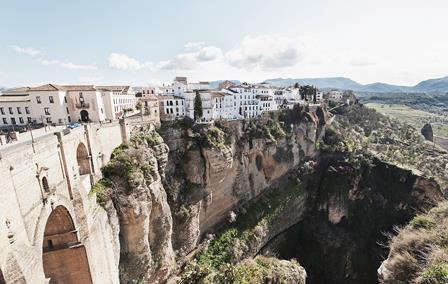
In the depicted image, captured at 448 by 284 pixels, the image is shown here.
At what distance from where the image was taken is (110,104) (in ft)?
89.7

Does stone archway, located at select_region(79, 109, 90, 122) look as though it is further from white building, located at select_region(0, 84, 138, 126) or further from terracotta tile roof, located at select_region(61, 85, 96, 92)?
terracotta tile roof, located at select_region(61, 85, 96, 92)

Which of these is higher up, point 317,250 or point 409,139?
point 409,139

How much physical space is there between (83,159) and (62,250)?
618 centimetres

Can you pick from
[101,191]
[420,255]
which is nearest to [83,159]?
[101,191]

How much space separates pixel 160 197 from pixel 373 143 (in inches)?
2212

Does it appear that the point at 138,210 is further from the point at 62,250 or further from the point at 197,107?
the point at 197,107

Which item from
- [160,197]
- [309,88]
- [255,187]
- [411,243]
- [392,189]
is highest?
[309,88]

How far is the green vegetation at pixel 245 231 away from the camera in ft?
96.8

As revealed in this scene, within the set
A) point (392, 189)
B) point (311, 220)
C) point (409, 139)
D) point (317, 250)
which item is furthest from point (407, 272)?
point (409, 139)

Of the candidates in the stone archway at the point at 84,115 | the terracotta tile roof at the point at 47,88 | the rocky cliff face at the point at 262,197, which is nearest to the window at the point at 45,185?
the rocky cliff face at the point at 262,197

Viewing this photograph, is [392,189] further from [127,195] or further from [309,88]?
[127,195]

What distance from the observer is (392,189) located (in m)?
45.6

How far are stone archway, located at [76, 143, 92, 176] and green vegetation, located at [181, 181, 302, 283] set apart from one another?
45.0 ft

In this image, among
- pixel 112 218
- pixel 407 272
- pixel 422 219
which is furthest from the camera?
pixel 112 218
